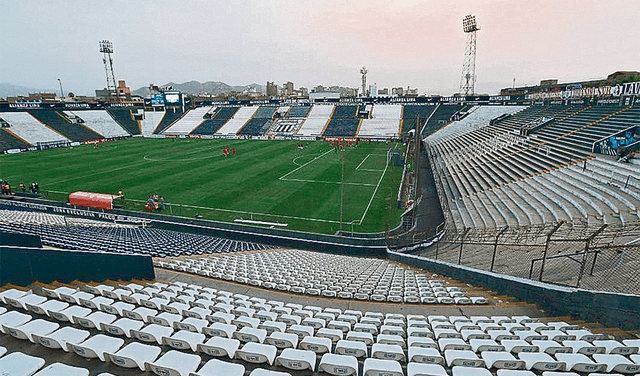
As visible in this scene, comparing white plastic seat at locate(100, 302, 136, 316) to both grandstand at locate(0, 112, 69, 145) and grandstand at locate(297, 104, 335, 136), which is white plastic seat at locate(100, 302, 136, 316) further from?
grandstand at locate(0, 112, 69, 145)

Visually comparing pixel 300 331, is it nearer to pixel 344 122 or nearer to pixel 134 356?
pixel 134 356

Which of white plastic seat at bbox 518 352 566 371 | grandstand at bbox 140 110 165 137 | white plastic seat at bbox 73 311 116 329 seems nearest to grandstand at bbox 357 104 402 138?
grandstand at bbox 140 110 165 137

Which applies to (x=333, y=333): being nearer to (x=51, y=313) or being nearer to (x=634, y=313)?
(x=51, y=313)

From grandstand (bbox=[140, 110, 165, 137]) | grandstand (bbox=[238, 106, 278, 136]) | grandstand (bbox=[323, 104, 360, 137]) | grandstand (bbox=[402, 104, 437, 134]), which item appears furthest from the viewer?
grandstand (bbox=[140, 110, 165, 137])

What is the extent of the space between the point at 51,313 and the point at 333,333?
5530 millimetres

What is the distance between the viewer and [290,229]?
24078 mm

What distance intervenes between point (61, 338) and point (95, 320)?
73cm

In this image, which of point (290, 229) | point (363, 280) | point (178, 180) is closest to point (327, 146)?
point (178, 180)

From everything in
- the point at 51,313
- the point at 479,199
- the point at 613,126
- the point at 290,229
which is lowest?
the point at 290,229

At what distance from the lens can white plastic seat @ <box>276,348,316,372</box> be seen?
513cm

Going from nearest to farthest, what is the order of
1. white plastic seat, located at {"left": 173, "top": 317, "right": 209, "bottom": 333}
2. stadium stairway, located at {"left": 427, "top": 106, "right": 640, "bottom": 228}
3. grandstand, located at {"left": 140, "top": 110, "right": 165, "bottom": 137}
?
Result: white plastic seat, located at {"left": 173, "top": 317, "right": 209, "bottom": 333}
stadium stairway, located at {"left": 427, "top": 106, "right": 640, "bottom": 228}
grandstand, located at {"left": 140, "top": 110, "right": 165, "bottom": 137}

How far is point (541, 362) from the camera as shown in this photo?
5383mm

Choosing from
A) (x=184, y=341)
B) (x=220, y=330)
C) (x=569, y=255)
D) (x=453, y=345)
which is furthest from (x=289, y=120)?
(x=184, y=341)

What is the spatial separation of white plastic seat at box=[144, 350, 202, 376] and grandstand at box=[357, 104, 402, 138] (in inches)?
2764
